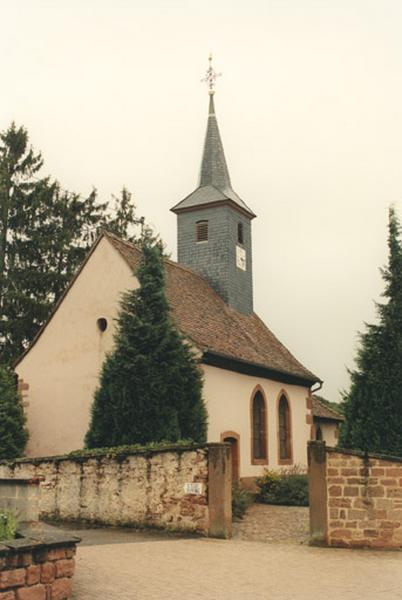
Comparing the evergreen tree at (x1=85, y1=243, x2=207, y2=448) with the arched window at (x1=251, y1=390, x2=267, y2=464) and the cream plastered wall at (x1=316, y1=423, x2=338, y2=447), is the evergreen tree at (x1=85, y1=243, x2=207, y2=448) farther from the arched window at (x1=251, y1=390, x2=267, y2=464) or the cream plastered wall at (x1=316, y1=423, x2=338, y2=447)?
the cream plastered wall at (x1=316, y1=423, x2=338, y2=447)

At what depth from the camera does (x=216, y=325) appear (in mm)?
23953

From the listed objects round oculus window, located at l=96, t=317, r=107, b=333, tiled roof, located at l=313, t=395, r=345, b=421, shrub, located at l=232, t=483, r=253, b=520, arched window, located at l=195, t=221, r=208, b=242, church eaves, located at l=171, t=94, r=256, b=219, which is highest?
church eaves, located at l=171, t=94, r=256, b=219

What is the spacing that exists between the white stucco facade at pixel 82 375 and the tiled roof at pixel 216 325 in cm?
73

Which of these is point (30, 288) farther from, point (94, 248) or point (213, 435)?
point (213, 435)

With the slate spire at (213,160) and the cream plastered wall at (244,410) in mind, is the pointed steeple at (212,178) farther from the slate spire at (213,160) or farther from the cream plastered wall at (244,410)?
the cream plastered wall at (244,410)

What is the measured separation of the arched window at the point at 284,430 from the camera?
2531cm

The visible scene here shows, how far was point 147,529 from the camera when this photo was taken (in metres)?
14.2

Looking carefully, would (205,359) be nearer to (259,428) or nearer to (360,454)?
(259,428)

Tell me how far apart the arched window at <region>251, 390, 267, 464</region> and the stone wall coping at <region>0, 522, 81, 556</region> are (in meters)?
15.5

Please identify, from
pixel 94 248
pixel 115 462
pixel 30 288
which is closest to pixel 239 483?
pixel 115 462

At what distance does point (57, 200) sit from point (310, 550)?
26664 mm

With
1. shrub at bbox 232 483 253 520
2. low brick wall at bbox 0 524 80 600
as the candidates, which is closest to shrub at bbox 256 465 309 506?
shrub at bbox 232 483 253 520

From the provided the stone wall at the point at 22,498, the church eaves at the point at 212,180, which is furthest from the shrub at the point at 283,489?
the stone wall at the point at 22,498

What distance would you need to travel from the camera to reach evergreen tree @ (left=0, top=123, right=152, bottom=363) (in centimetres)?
3194
